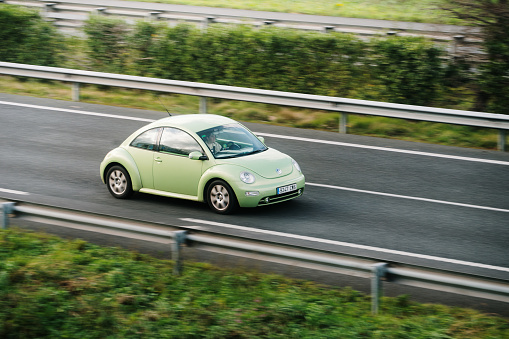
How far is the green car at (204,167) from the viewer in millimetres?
10977

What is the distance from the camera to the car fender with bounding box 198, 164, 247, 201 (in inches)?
428

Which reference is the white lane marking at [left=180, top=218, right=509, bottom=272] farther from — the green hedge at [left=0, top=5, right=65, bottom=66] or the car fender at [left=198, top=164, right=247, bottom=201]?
the green hedge at [left=0, top=5, right=65, bottom=66]

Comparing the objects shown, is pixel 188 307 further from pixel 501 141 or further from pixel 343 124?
pixel 501 141

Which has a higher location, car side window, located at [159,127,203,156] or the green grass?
the green grass

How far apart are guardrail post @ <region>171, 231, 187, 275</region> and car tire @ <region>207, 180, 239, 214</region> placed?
2578mm

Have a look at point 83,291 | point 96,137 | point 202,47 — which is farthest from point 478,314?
point 202,47

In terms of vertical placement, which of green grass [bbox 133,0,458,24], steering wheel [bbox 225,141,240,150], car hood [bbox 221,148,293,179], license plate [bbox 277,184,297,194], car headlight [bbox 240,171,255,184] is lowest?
license plate [bbox 277,184,297,194]

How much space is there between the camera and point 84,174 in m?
13.3

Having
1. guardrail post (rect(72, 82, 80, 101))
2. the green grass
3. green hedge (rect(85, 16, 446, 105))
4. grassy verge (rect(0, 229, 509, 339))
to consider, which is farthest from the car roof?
the green grass

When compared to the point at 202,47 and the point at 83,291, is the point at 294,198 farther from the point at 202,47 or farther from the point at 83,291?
the point at 202,47

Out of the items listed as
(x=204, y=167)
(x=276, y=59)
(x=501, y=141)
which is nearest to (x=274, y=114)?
(x=276, y=59)

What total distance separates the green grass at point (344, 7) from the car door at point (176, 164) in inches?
674

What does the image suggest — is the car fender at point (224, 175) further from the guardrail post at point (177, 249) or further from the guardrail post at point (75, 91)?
the guardrail post at point (75, 91)

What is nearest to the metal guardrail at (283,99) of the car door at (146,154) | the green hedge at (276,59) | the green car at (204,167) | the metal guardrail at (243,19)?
the green hedge at (276,59)
